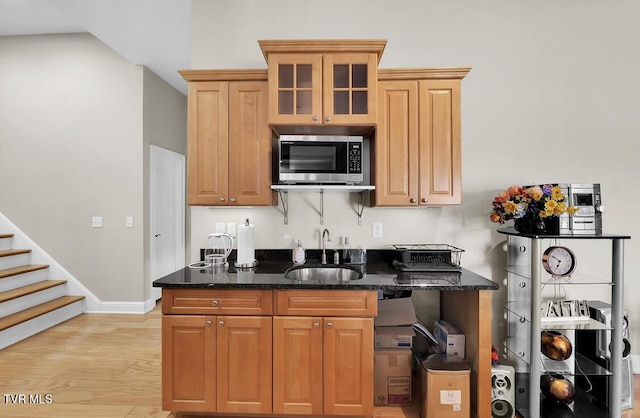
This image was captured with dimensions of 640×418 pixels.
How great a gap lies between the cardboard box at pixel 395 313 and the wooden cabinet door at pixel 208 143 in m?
1.37

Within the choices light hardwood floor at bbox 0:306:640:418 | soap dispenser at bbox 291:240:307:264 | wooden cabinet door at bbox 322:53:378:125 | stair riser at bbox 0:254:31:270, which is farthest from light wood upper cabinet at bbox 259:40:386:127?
stair riser at bbox 0:254:31:270

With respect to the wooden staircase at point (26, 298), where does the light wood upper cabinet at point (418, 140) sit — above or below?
above

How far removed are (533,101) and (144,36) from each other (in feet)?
12.1

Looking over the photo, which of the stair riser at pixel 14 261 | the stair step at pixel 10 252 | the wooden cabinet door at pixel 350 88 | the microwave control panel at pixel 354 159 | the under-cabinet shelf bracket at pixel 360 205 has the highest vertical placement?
the wooden cabinet door at pixel 350 88

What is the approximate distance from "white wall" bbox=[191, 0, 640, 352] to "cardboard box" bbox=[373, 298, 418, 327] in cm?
47

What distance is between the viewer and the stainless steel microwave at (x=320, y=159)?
7.26ft

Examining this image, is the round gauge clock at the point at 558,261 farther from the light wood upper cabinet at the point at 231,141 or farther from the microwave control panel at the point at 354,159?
the light wood upper cabinet at the point at 231,141

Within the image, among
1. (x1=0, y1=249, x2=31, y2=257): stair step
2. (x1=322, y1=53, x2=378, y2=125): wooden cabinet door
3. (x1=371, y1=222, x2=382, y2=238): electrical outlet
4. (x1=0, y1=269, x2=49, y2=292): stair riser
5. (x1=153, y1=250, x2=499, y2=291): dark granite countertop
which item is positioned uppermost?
(x1=322, y1=53, x2=378, y2=125): wooden cabinet door

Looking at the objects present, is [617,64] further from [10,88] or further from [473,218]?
[10,88]

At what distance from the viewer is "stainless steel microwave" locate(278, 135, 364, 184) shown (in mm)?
2213

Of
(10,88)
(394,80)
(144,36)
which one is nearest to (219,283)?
(394,80)

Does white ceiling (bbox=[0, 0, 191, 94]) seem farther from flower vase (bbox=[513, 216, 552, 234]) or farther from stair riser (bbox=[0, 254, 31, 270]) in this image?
flower vase (bbox=[513, 216, 552, 234])

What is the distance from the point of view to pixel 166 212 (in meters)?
4.67

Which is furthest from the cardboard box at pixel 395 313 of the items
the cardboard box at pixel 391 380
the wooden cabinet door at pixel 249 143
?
the wooden cabinet door at pixel 249 143
